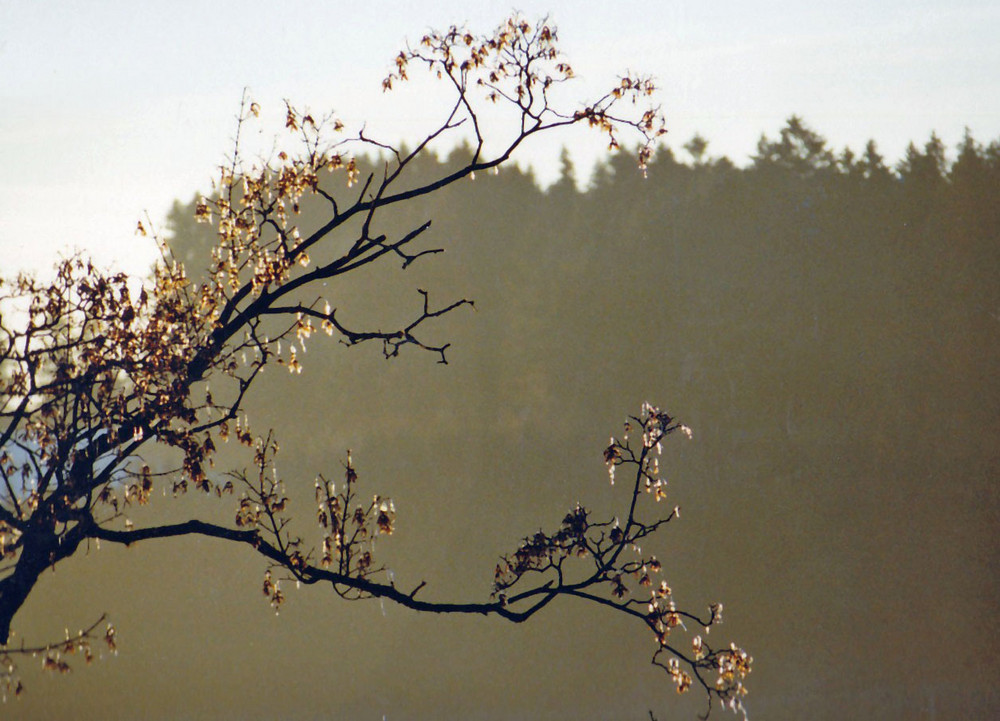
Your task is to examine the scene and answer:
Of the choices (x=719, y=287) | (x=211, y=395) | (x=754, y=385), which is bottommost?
(x=211, y=395)

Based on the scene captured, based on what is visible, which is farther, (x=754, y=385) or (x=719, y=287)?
(x=719, y=287)

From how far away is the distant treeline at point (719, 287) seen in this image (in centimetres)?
3881

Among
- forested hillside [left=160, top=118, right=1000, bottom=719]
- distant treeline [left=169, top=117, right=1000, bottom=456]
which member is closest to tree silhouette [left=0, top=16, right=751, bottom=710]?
forested hillside [left=160, top=118, right=1000, bottom=719]

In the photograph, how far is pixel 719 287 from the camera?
4119 cm

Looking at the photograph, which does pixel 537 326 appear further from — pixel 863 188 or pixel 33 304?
pixel 33 304

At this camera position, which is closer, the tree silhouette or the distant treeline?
the tree silhouette

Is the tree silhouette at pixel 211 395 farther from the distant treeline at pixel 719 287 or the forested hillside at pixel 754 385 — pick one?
the distant treeline at pixel 719 287

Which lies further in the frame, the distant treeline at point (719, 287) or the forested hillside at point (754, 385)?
the distant treeline at point (719, 287)

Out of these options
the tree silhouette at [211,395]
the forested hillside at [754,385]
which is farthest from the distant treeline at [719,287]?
the tree silhouette at [211,395]

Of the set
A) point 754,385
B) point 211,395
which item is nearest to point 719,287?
point 754,385

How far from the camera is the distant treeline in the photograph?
38812 mm

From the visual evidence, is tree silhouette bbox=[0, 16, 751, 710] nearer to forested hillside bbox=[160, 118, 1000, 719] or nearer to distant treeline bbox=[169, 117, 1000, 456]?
forested hillside bbox=[160, 118, 1000, 719]

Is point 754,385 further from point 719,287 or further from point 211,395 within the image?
point 211,395

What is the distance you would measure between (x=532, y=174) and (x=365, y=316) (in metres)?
8.40
